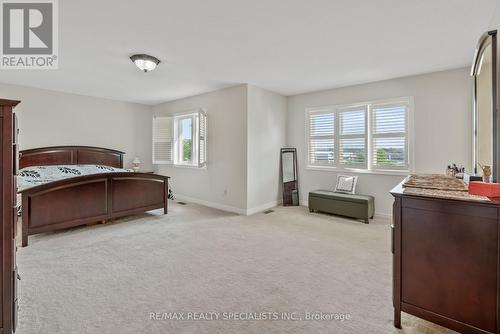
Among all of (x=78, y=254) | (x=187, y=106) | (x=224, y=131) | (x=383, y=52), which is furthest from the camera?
(x=187, y=106)

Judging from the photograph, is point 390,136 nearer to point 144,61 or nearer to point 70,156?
point 144,61

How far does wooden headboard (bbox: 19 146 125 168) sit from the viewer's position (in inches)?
184

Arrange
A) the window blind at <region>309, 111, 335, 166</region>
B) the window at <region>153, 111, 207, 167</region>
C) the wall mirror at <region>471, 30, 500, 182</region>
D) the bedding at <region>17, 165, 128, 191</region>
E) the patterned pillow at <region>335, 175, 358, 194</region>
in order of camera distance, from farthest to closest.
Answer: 1. the window at <region>153, 111, 207, 167</region>
2. the window blind at <region>309, 111, 335, 166</region>
3. the patterned pillow at <region>335, 175, 358, 194</region>
4. the bedding at <region>17, 165, 128, 191</region>
5. the wall mirror at <region>471, 30, 500, 182</region>

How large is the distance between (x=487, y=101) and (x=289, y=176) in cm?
361

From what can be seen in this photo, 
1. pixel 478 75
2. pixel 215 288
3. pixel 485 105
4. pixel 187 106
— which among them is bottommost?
pixel 215 288

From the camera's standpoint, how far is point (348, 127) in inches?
189

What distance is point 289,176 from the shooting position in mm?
5418

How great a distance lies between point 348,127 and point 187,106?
361cm

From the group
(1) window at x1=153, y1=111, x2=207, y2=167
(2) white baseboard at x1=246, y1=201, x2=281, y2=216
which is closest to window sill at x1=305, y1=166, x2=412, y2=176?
(2) white baseboard at x1=246, y1=201, x2=281, y2=216

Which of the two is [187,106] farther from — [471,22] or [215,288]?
[471,22]

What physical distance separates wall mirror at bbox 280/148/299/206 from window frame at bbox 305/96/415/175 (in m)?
0.31

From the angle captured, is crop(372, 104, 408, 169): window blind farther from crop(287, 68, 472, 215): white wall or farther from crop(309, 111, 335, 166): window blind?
crop(309, 111, 335, 166): window blind

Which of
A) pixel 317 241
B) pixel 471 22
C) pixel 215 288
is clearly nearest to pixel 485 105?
pixel 471 22

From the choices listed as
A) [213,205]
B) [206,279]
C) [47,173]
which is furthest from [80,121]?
[206,279]
